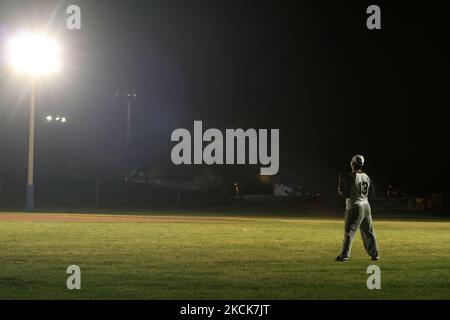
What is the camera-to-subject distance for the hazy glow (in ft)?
107

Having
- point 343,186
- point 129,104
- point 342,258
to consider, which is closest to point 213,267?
point 342,258

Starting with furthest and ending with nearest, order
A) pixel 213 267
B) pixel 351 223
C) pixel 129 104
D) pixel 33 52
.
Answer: pixel 129 104
pixel 33 52
pixel 351 223
pixel 213 267

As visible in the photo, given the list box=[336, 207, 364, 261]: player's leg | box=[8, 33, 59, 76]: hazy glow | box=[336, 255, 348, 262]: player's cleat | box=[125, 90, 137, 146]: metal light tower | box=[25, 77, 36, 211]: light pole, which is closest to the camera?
box=[336, 207, 364, 261]: player's leg

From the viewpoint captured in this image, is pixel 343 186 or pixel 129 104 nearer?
pixel 343 186

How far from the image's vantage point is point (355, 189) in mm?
13555

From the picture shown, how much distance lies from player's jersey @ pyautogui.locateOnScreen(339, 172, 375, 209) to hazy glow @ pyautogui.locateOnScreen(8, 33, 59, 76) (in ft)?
73.6

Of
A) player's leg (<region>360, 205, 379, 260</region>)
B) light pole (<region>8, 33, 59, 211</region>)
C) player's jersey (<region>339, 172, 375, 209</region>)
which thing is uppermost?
light pole (<region>8, 33, 59, 211</region>)

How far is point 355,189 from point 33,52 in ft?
75.0

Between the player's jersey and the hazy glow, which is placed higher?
the hazy glow

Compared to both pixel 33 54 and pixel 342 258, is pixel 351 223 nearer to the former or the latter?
pixel 342 258

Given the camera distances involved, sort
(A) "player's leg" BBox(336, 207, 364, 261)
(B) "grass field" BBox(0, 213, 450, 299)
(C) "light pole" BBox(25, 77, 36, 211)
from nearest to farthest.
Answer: (B) "grass field" BBox(0, 213, 450, 299) → (A) "player's leg" BBox(336, 207, 364, 261) → (C) "light pole" BBox(25, 77, 36, 211)

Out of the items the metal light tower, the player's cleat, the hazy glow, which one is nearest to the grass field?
the player's cleat

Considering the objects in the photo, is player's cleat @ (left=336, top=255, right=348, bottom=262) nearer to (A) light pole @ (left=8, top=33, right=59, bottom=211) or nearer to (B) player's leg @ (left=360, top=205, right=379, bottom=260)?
(B) player's leg @ (left=360, top=205, right=379, bottom=260)
